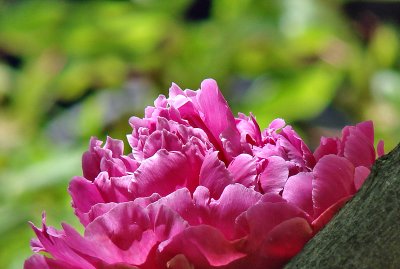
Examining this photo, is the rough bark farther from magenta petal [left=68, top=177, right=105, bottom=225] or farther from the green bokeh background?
the green bokeh background

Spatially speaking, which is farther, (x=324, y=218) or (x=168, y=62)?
(x=168, y=62)

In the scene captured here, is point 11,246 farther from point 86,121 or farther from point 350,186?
point 350,186

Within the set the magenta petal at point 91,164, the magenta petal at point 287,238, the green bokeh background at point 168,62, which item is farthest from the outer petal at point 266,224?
the green bokeh background at point 168,62

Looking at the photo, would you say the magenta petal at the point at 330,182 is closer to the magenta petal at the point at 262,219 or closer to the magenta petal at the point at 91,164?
the magenta petal at the point at 262,219

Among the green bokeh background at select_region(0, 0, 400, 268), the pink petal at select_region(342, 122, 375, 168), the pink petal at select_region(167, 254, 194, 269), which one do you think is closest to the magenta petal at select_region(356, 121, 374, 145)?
the pink petal at select_region(342, 122, 375, 168)

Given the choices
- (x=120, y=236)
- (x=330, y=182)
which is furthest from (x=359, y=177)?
(x=120, y=236)

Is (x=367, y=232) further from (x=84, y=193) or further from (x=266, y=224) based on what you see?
(x=84, y=193)

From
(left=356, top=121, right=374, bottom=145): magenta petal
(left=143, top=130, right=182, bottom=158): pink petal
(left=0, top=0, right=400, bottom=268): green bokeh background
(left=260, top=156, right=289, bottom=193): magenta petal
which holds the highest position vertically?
(left=143, top=130, right=182, bottom=158): pink petal

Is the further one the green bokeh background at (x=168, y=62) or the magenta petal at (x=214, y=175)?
the green bokeh background at (x=168, y=62)
